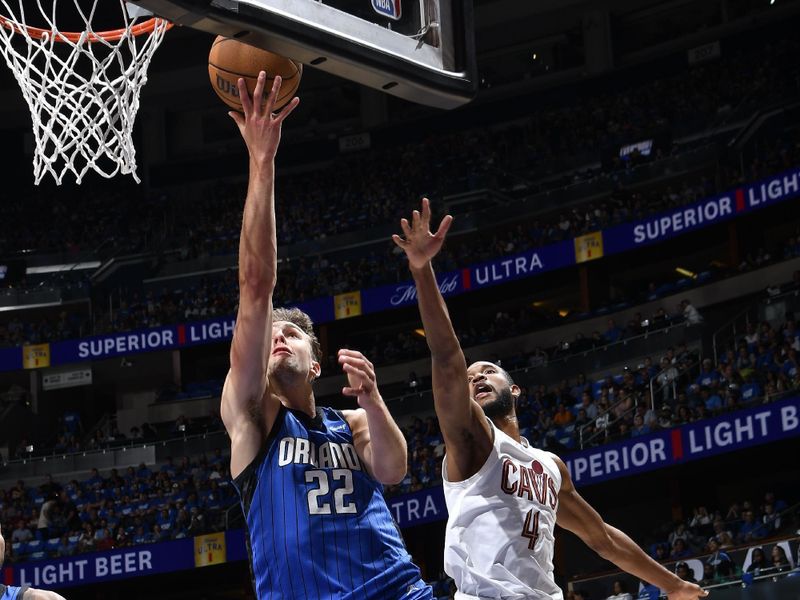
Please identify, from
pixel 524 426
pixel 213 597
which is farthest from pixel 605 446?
pixel 213 597

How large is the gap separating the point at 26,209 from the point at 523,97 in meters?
13.3

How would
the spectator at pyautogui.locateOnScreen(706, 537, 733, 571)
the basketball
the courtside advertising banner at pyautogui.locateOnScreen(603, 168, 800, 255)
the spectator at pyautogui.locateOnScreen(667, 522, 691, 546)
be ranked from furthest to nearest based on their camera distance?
the courtside advertising banner at pyautogui.locateOnScreen(603, 168, 800, 255) < the spectator at pyautogui.locateOnScreen(667, 522, 691, 546) < the spectator at pyautogui.locateOnScreen(706, 537, 733, 571) < the basketball

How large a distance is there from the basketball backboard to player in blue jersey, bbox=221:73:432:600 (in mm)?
249

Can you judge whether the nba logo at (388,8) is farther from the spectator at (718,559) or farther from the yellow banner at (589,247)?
the yellow banner at (589,247)

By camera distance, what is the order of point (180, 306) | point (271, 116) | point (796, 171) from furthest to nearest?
point (180, 306) < point (796, 171) < point (271, 116)

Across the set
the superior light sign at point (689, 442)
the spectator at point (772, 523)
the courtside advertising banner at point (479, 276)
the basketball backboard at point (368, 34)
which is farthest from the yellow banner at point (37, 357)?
the basketball backboard at point (368, 34)

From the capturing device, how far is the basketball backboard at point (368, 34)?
3742 millimetres

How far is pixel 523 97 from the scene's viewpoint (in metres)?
28.7

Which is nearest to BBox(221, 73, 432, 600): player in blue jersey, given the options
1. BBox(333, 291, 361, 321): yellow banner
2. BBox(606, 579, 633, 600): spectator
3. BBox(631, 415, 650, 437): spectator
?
BBox(606, 579, 633, 600): spectator

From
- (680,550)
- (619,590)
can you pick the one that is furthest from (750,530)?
(619,590)

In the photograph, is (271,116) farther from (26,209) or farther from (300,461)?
(26,209)

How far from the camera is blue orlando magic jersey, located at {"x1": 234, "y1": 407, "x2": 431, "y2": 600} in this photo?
363cm

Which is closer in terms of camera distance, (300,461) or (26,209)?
(300,461)

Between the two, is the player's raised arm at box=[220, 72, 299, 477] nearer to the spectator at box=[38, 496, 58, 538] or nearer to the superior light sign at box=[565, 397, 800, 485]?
the superior light sign at box=[565, 397, 800, 485]
